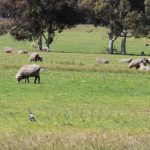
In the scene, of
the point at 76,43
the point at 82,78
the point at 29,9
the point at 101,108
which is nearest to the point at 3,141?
the point at 101,108

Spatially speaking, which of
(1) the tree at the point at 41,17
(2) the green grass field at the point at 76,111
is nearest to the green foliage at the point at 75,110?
(2) the green grass field at the point at 76,111

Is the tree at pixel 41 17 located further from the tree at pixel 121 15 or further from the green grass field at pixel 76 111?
the green grass field at pixel 76 111

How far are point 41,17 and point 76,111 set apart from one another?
6037cm

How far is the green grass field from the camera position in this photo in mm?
10008

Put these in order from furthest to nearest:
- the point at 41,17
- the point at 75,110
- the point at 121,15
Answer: the point at 121,15, the point at 41,17, the point at 75,110

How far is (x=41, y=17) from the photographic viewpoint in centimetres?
7912

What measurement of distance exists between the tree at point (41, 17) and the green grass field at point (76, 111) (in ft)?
127

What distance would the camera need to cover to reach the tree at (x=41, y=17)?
78.8 m

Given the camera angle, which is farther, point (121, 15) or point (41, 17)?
point (121, 15)

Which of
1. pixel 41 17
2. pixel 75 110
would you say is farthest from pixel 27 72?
pixel 41 17

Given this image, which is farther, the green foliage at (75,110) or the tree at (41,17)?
the tree at (41,17)

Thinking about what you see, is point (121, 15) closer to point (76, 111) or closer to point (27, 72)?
point (27, 72)

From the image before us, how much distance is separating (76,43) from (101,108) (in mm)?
71941

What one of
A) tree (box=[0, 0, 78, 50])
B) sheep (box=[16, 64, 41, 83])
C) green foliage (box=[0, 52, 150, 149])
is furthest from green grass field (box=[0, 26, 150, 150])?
tree (box=[0, 0, 78, 50])
